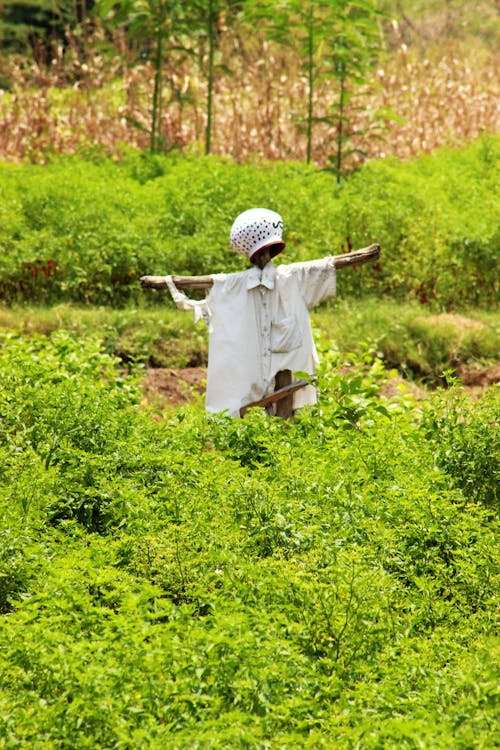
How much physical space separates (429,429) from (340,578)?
1.95m

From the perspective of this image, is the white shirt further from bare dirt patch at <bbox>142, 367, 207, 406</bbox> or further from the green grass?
the green grass

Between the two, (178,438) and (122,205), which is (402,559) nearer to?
(178,438)

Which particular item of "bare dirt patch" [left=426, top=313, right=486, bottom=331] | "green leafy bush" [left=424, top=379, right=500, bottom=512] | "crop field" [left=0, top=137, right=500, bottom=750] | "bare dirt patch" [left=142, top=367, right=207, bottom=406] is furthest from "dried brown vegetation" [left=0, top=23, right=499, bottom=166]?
"green leafy bush" [left=424, top=379, right=500, bottom=512]

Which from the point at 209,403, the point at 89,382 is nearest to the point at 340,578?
the point at 209,403

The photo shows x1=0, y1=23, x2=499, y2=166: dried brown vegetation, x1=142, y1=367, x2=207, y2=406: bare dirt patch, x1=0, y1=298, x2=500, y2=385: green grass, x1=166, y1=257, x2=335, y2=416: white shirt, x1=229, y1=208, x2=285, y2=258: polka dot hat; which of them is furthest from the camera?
x1=0, y1=23, x2=499, y2=166: dried brown vegetation

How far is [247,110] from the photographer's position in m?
13.8

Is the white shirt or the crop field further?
the white shirt

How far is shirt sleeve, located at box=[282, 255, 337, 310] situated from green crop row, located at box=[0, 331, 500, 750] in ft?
1.73

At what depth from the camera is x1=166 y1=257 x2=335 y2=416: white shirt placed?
599 centimetres

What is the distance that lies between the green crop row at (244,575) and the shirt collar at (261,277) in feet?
2.28

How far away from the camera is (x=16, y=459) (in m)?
5.18

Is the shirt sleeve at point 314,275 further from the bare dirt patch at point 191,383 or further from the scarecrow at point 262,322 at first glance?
the bare dirt patch at point 191,383

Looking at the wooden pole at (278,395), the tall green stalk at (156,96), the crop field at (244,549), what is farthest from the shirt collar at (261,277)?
the tall green stalk at (156,96)

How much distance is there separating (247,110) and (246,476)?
9334 millimetres
